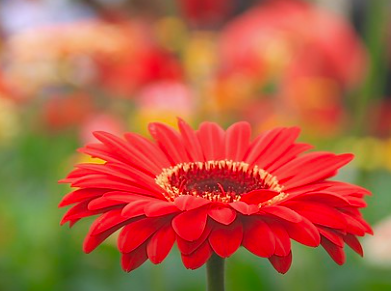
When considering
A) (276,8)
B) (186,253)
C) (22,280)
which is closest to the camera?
(186,253)

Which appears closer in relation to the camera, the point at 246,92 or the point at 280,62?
the point at 280,62

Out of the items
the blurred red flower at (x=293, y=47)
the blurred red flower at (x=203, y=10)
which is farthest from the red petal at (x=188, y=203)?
the blurred red flower at (x=203, y=10)

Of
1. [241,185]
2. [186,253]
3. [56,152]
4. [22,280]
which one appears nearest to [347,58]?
[56,152]

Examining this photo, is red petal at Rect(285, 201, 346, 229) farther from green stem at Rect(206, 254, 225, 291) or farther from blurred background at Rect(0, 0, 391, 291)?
blurred background at Rect(0, 0, 391, 291)

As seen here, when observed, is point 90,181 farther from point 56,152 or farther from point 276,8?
point 276,8

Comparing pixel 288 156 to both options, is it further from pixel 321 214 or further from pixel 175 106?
pixel 175 106

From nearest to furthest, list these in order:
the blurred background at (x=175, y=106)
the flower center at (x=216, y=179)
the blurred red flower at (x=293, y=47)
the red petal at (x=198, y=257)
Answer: the red petal at (x=198, y=257), the flower center at (x=216, y=179), the blurred background at (x=175, y=106), the blurred red flower at (x=293, y=47)

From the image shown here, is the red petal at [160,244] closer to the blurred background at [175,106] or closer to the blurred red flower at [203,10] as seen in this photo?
the blurred background at [175,106]

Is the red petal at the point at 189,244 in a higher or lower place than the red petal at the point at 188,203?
lower
